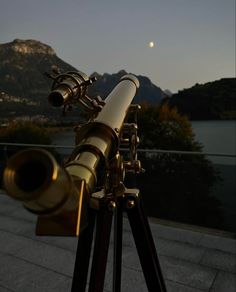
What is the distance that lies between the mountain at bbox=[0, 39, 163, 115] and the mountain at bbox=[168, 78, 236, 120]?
4.75 meters

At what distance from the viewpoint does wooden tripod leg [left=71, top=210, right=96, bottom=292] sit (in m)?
1.43

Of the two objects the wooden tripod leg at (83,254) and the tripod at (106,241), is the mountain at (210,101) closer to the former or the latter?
the tripod at (106,241)

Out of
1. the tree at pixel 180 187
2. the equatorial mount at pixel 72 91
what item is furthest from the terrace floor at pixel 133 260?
the equatorial mount at pixel 72 91

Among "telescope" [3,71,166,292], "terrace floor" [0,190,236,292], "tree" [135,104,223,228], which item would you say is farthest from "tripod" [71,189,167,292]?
"tree" [135,104,223,228]

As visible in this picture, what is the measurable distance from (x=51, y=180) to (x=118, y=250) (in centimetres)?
118

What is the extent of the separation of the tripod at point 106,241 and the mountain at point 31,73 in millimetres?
544

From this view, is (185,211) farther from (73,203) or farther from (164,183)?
(73,203)

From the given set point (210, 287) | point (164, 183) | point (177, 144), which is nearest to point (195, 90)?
point (177, 144)

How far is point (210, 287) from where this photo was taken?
270 cm

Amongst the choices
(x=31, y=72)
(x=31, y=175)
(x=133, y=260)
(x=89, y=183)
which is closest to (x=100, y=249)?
(x=89, y=183)

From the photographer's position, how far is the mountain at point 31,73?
6.67 feet

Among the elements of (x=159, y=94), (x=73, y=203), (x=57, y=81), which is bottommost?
(x=73, y=203)

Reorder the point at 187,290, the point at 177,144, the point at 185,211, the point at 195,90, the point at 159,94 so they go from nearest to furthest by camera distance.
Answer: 1. the point at 187,290
2. the point at 185,211
3. the point at 177,144
4. the point at 195,90
5. the point at 159,94

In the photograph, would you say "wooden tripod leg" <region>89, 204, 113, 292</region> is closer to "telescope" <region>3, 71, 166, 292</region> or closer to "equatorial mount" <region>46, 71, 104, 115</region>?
"telescope" <region>3, 71, 166, 292</region>
